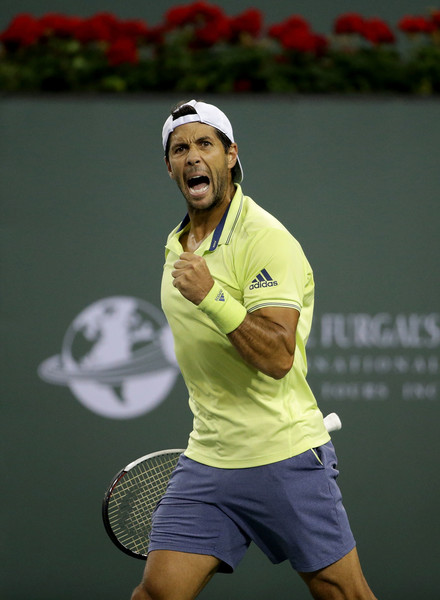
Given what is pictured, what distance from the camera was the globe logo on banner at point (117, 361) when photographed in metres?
3.80

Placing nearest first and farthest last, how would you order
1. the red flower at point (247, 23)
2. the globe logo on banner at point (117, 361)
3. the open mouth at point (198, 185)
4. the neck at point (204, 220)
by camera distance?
the open mouth at point (198, 185) → the neck at point (204, 220) → the globe logo on banner at point (117, 361) → the red flower at point (247, 23)

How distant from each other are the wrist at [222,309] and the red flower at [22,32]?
235 centimetres

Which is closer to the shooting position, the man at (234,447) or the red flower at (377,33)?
the man at (234,447)

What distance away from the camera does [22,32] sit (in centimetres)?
388

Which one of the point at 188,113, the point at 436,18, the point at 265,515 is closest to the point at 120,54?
the point at 436,18

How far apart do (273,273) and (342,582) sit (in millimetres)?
859

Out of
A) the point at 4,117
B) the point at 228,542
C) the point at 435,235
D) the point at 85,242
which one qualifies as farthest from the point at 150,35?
the point at 228,542

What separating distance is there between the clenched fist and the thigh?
0.73 metres

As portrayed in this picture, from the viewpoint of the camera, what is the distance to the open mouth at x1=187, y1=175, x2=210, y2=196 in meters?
2.32

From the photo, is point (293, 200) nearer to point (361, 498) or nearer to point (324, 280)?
point (324, 280)

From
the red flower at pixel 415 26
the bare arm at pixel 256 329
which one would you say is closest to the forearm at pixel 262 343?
the bare arm at pixel 256 329

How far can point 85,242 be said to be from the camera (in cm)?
384

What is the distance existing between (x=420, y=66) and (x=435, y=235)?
0.79m

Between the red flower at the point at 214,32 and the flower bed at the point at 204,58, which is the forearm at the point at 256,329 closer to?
the flower bed at the point at 204,58
